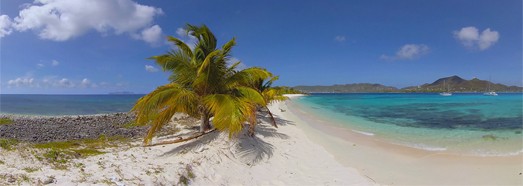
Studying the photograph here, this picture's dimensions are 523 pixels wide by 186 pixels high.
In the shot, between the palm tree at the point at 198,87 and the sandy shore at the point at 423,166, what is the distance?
3132 mm

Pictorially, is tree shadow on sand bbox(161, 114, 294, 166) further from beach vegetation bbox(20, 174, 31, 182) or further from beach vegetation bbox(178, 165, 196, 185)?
beach vegetation bbox(20, 174, 31, 182)

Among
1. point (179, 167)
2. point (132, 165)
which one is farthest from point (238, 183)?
point (132, 165)

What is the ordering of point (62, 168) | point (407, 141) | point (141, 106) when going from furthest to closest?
point (407, 141) < point (141, 106) < point (62, 168)

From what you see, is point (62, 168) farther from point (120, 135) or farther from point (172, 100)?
point (120, 135)

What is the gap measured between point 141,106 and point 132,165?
97.3 inches

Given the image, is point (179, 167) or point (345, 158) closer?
point (179, 167)

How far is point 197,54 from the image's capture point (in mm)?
8875

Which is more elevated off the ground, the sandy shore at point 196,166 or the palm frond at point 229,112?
the palm frond at point 229,112

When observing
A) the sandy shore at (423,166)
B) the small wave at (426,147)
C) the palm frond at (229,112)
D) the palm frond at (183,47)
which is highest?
the palm frond at (183,47)

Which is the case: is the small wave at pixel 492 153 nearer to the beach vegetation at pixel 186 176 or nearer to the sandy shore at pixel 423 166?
the sandy shore at pixel 423 166

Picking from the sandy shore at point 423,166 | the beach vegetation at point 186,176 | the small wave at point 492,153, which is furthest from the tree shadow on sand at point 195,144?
the small wave at point 492,153

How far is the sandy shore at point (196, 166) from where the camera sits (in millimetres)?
4432

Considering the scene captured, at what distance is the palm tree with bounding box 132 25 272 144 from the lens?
25.1 ft

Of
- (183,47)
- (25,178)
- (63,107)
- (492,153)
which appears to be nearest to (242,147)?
(183,47)
